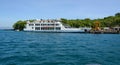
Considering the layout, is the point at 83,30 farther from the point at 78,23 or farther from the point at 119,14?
the point at 119,14

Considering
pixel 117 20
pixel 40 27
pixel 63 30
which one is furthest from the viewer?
pixel 117 20

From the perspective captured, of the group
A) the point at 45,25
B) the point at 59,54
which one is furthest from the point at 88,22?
the point at 59,54

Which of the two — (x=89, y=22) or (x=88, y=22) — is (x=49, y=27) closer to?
(x=88, y=22)

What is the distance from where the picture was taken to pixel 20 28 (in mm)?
168875

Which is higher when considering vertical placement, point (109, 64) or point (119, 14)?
point (119, 14)

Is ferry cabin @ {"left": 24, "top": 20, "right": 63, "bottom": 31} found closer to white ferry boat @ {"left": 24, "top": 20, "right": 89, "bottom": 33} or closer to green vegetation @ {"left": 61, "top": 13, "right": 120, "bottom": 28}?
white ferry boat @ {"left": 24, "top": 20, "right": 89, "bottom": 33}

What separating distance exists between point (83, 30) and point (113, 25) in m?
30.0

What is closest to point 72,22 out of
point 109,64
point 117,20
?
point 117,20

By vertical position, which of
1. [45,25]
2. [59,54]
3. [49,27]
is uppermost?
[45,25]

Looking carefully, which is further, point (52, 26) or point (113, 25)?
point (113, 25)

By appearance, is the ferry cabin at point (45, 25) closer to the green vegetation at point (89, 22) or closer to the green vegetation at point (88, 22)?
the green vegetation at point (88, 22)

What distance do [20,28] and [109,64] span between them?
15449 centimetres

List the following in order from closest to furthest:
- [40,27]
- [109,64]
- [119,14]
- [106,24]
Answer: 1. [109,64]
2. [40,27]
3. [106,24]
4. [119,14]

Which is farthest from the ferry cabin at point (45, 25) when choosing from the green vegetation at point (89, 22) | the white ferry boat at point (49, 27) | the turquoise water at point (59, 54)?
the turquoise water at point (59, 54)
